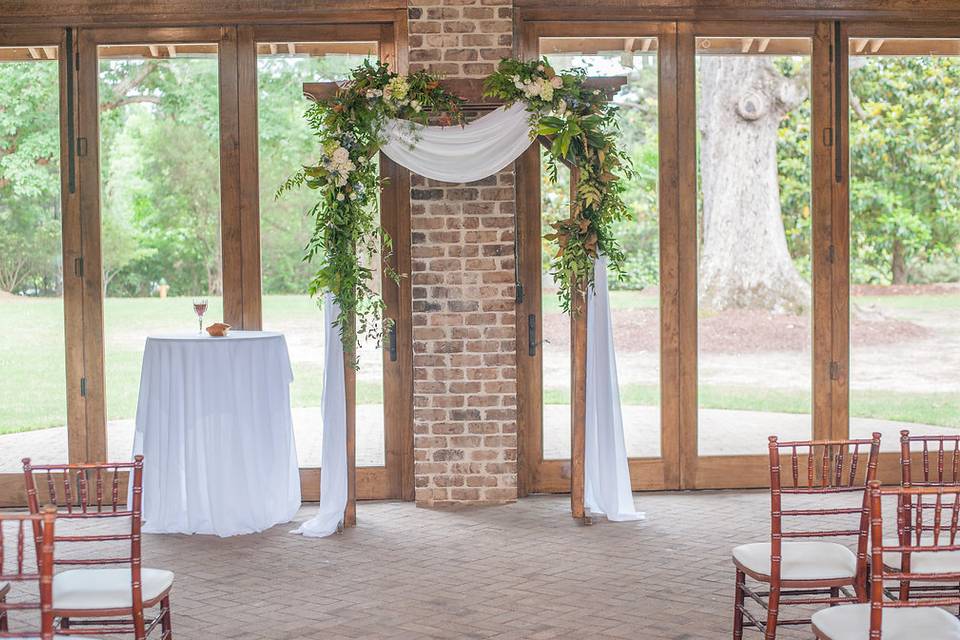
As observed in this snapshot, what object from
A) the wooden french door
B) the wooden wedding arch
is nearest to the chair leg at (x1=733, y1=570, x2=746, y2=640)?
the wooden wedding arch

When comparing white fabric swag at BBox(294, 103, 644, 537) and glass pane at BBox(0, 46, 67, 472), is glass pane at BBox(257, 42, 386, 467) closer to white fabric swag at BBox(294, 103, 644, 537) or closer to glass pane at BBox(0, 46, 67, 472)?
white fabric swag at BBox(294, 103, 644, 537)

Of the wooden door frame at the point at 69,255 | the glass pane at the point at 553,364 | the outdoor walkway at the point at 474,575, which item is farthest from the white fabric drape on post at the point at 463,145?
the wooden door frame at the point at 69,255

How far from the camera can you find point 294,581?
5.29 meters

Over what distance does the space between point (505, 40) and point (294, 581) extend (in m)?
3.61

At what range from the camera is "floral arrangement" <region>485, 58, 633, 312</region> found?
6141 millimetres

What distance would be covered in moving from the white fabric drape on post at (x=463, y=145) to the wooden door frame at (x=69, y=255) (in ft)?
7.27

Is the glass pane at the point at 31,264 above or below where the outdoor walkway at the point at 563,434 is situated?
above

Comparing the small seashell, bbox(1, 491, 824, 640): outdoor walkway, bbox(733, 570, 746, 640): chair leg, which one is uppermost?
the small seashell

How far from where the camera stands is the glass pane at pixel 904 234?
734cm

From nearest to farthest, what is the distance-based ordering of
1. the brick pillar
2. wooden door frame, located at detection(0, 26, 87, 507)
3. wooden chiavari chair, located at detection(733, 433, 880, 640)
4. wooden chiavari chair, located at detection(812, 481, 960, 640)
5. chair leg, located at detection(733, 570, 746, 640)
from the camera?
wooden chiavari chair, located at detection(812, 481, 960, 640)
wooden chiavari chair, located at detection(733, 433, 880, 640)
chair leg, located at detection(733, 570, 746, 640)
the brick pillar
wooden door frame, located at detection(0, 26, 87, 507)

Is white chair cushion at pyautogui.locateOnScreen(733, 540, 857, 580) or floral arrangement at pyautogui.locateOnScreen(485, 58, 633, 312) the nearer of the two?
white chair cushion at pyautogui.locateOnScreen(733, 540, 857, 580)

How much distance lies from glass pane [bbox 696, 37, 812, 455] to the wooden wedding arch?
1165 mm

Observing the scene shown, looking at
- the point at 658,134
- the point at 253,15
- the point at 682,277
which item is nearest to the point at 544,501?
the point at 682,277

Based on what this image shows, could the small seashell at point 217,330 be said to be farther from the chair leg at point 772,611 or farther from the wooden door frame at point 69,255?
the chair leg at point 772,611
